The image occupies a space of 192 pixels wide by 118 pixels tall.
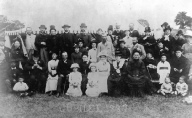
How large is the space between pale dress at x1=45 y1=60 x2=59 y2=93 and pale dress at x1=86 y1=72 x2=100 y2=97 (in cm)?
86

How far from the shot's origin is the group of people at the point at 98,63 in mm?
5543

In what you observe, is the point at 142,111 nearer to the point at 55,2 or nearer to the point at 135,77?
the point at 135,77

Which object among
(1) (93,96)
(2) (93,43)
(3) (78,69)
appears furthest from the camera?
(2) (93,43)

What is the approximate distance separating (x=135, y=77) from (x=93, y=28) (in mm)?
2223

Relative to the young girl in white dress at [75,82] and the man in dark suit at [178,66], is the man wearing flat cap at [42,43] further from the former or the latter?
the man in dark suit at [178,66]

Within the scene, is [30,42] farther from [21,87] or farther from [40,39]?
[21,87]

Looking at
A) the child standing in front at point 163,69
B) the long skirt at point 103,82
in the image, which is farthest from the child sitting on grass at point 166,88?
the long skirt at point 103,82

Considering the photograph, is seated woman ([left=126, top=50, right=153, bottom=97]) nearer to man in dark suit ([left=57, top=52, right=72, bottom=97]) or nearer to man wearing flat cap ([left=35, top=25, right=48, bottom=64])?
man in dark suit ([left=57, top=52, right=72, bottom=97])

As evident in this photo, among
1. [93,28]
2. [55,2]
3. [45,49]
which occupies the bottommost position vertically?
[45,49]

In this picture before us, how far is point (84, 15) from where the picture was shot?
21.6 ft

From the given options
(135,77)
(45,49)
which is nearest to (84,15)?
(45,49)

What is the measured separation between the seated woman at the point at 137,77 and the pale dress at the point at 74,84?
4.03 feet

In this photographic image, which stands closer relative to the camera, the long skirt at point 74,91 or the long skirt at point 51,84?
the long skirt at point 74,91

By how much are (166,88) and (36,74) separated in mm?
3393
